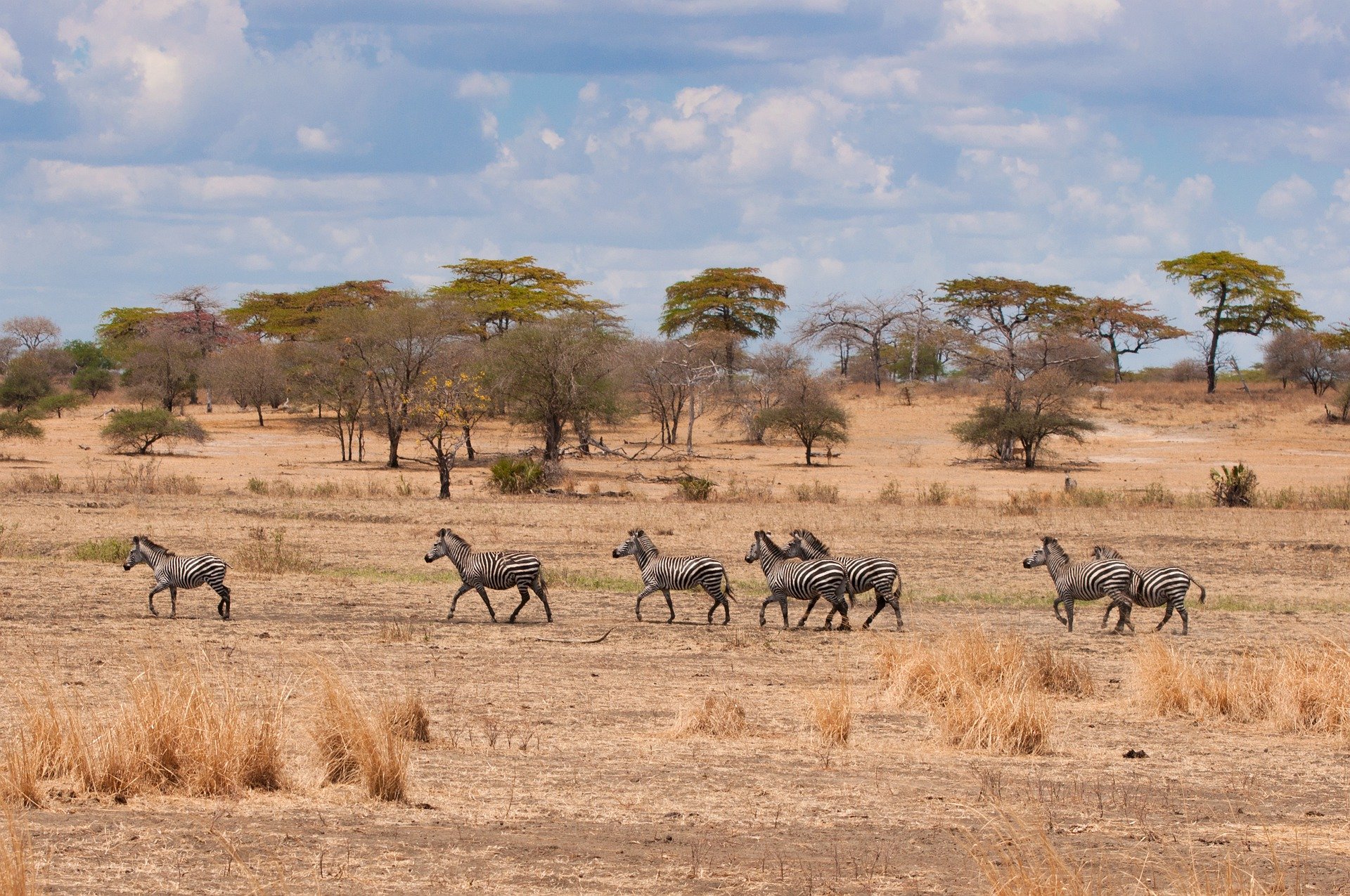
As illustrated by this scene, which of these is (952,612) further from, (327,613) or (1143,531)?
(1143,531)

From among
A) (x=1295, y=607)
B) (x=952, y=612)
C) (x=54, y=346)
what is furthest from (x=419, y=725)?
(x=54, y=346)

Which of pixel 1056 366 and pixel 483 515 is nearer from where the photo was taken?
pixel 483 515

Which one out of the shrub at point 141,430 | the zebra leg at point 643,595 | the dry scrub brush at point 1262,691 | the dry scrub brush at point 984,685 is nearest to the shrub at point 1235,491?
the zebra leg at point 643,595

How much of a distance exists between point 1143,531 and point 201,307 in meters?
66.6

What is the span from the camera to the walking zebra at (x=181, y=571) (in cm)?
1565

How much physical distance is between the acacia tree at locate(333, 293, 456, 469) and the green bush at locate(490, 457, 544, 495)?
936 centimetres

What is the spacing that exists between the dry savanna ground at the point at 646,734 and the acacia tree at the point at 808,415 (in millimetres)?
24621

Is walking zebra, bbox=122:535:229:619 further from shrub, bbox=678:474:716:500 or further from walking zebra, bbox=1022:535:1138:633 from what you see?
shrub, bbox=678:474:716:500

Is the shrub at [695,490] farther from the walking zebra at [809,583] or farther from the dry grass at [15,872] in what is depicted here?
the dry grass at [15,872]

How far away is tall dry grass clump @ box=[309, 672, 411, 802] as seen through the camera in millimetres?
7805

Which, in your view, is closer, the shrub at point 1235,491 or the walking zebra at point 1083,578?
the walking zebra at point 1083,578

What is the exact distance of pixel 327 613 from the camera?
54.2 feet

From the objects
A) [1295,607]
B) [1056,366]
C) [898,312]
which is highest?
[898,312]

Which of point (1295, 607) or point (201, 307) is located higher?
point (201, 307)
